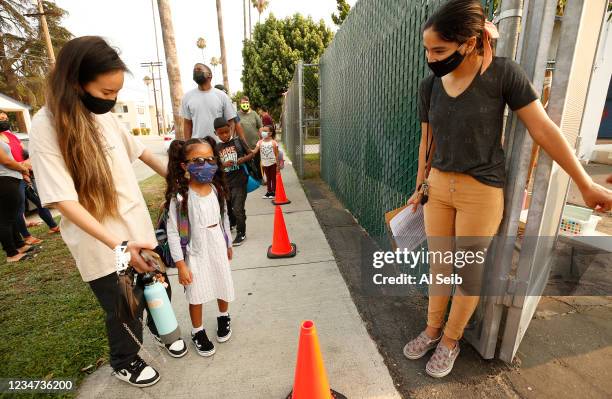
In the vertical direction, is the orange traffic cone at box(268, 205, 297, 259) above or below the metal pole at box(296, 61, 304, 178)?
below

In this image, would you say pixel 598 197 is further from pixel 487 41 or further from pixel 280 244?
pixel 280 244

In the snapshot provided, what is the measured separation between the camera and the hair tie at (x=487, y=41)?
1.58 meters

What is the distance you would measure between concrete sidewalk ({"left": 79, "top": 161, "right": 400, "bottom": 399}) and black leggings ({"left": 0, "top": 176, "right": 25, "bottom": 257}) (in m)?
2.48

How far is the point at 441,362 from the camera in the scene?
2.08m

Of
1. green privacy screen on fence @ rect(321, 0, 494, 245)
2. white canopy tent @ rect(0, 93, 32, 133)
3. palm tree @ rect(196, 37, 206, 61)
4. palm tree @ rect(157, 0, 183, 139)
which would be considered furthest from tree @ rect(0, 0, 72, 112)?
palm tree @ rect(196, 37, 206, 61)

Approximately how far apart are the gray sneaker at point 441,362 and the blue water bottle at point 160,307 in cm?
157

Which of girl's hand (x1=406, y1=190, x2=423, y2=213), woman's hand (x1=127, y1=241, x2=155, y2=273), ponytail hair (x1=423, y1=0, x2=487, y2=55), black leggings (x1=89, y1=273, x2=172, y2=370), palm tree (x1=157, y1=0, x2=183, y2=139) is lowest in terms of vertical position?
black leggings (x1=89, y1=273, x2=172, y2=370)

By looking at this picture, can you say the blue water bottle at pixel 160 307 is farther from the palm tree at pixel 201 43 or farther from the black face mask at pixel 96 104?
the palm tree at pixel 201 43

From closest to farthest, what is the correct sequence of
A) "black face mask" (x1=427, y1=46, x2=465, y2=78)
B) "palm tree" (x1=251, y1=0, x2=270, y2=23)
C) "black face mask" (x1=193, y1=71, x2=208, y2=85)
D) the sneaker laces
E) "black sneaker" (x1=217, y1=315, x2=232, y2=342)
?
1. "black face mask" (x1=427, y1=46, x2=465, y2=78)
2. the sneaker laces
3. "black sneaker" (x1=217, y1=315, x2=232, y2=342)
4. "black face mask" (x1=193, y1=71, x2=208, y2=85)
5. "palm tree" (x1=251, y1=0, x2=270, y2=23)

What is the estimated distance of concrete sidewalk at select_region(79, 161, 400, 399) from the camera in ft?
6.86

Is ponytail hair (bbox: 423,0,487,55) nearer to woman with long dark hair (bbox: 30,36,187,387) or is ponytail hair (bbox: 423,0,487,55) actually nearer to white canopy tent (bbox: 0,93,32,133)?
woman with long dark hair (bbox: 30,36,187,387)

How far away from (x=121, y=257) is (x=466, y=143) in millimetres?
1795

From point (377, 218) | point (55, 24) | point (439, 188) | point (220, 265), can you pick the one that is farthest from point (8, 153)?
point (55, 24)

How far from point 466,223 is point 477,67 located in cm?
81
